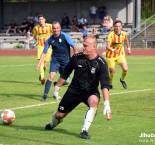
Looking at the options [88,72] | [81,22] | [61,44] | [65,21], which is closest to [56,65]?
[61,44]

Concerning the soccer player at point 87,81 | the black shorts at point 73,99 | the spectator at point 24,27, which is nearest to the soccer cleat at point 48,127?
the soccer player at point 87,81

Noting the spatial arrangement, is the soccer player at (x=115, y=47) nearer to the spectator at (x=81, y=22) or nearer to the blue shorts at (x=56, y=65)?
the blue shorts at (x=56, y=65)

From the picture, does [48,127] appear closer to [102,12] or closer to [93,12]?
[102,12]

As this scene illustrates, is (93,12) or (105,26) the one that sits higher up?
(93,12)

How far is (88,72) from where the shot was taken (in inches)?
408

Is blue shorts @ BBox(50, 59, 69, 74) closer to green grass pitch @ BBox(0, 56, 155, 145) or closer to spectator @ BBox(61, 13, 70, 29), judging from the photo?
green grass pitch @ BBox(0, 56, 155, 145)

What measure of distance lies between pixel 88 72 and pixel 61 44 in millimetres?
5978

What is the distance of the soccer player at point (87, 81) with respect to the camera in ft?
33.1

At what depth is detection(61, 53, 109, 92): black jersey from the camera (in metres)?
10.2

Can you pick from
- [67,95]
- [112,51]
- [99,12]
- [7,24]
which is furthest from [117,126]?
[7,24]

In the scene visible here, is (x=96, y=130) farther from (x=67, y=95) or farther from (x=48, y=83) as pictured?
(x=48, y=83)

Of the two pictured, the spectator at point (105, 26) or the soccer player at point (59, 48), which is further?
the spectator at point (105, 26)

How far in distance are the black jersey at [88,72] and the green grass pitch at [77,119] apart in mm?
897

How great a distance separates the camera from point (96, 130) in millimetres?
10930
